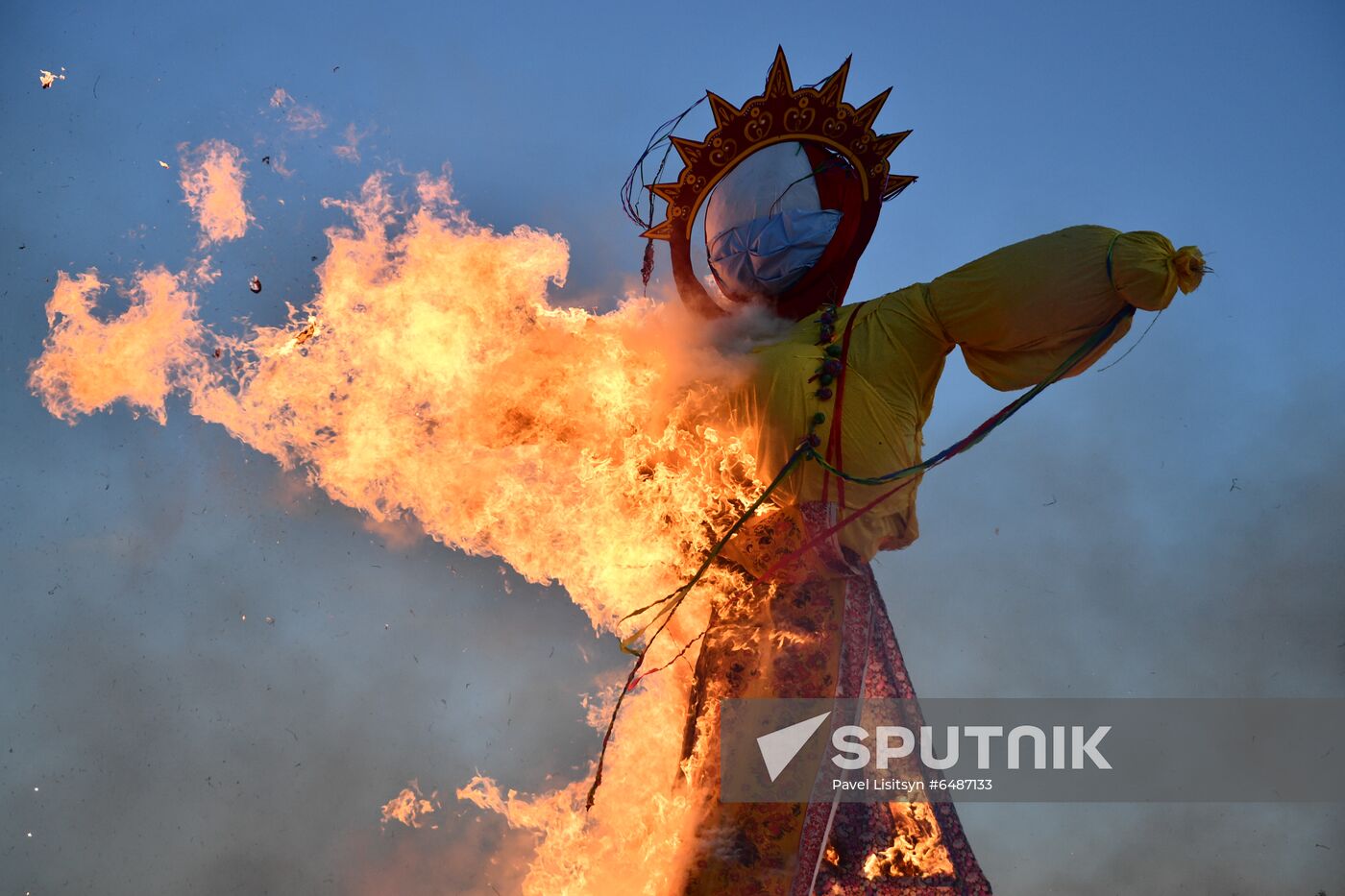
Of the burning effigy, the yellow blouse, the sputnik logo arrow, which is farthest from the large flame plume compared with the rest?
the sputnik logo arrow

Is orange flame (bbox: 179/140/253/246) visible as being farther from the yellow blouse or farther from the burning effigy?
the yellow blouse

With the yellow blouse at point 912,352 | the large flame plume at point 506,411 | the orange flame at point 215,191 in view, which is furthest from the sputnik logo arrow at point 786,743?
the orange flame at point 215,191

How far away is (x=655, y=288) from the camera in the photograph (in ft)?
13.7

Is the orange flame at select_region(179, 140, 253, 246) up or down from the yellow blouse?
up

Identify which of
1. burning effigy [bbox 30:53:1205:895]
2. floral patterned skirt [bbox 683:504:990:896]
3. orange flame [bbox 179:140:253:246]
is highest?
orange flame [bbox 179:140:253:246]

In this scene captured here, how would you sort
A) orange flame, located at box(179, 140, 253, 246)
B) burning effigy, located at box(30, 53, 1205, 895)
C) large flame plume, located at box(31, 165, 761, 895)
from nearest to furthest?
burning effigy, located at box(30, 53, 1205, 895)
large flame plume, located at box(31, 165, 761, 895)
orange flame, located at box(179, 140, 253, 246)

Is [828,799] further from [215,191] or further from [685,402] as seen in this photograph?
[215,191]

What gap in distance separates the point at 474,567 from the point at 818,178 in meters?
3.33

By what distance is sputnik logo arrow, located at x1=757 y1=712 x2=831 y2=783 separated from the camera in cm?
335

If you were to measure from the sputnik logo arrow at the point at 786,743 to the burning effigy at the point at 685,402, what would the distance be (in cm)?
10

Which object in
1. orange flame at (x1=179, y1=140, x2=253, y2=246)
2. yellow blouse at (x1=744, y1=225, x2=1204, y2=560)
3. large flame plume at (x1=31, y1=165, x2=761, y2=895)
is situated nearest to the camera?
yellow blouse at (x1=744, y1=225, x2=1204, y2=560)

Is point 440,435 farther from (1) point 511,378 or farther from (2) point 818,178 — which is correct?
(2) point 818,178

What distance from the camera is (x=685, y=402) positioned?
3.72 m

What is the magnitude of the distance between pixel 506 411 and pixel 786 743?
1.53 m
